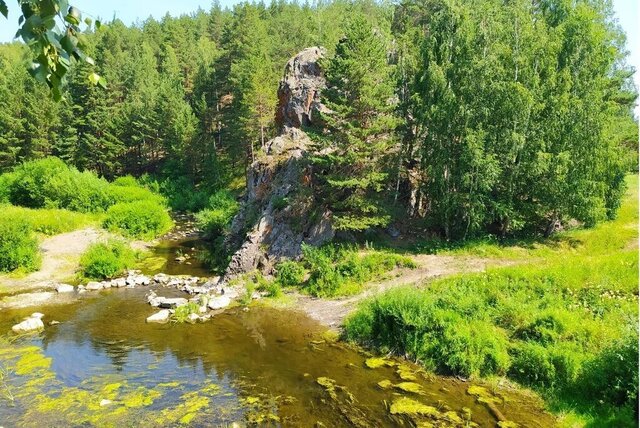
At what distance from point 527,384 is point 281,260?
16.8m

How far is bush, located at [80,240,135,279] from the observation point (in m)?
31.3

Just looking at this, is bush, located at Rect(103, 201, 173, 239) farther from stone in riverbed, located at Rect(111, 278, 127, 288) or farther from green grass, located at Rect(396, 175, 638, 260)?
green grass, located at Rect(396, 175, 638, 260)

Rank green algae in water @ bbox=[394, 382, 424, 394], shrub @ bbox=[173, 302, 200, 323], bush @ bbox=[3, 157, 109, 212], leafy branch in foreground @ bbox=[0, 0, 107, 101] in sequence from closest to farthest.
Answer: leafy branch in foreground @ bbox=[0, 0, 107, 101] < green algae in water @ bbox=[394, 382, 424, 394] < shrub @ bbox=[173, 302, 200, 323] < bush @ bbox=[3, 157, 109, 212]

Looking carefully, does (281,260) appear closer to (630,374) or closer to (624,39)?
(630,374)

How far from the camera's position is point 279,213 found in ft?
102

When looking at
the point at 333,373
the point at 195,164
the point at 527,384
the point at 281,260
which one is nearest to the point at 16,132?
the point at 195,164

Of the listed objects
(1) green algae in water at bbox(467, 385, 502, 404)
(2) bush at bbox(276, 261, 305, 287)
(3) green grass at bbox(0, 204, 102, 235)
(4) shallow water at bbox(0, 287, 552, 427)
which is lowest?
(1) green algae in water at bbox(467, 385, 502, 404)

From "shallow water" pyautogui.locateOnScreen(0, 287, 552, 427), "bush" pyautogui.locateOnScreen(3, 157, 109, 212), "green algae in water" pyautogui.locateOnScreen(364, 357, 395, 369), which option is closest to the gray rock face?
"bush" pyautogui.locateOnScreen(3, 157, 109, 212)

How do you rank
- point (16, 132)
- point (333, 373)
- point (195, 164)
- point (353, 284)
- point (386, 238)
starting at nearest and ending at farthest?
1. point (333, 373)
2. point (353, 284)
3. point (386, 238)
4. point (16, 132)
5. point (195, 164)

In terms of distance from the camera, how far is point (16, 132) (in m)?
63.7

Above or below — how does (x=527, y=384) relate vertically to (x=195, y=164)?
below

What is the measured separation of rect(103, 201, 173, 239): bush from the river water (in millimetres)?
20315

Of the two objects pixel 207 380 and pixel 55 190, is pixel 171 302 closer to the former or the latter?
pixel 207 380

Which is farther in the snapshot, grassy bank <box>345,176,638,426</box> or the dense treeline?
the dense treeline
